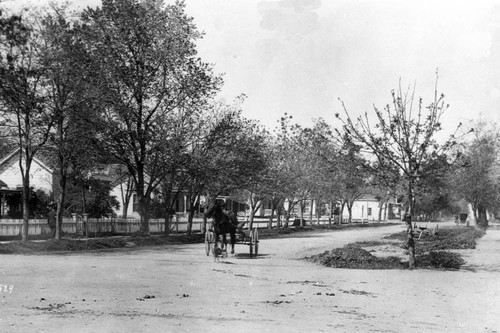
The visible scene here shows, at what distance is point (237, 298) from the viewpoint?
9578 millimetres

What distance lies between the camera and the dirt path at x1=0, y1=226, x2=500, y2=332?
7285mm

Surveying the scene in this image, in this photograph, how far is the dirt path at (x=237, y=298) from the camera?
23.9 ft

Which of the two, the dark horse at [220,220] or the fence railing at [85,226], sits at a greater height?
the dark horse at [220,220]

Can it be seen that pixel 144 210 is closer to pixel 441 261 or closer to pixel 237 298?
pixel 441 261

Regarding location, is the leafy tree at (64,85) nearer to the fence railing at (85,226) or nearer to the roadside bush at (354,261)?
the fence railing at (85,226)

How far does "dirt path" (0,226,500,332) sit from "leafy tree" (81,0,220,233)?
1045 centimetres

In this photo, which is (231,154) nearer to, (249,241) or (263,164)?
(263,164)

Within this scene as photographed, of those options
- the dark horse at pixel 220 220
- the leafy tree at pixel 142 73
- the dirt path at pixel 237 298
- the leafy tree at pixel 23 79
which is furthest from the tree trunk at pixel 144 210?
the dirt path at pixel 237 298

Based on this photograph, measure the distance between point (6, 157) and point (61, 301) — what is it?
3664cm

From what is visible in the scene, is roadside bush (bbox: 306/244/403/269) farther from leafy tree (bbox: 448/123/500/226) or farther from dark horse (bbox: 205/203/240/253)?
leafy tree (bbox: 448/123/500/226)

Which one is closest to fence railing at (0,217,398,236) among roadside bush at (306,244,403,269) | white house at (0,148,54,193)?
white house at (0,148,54,193)

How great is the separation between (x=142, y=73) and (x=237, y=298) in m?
17.3

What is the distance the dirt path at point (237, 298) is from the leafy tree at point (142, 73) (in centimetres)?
1045

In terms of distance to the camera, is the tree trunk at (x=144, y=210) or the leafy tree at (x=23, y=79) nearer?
the leafy tree at (x=23, y=79)
